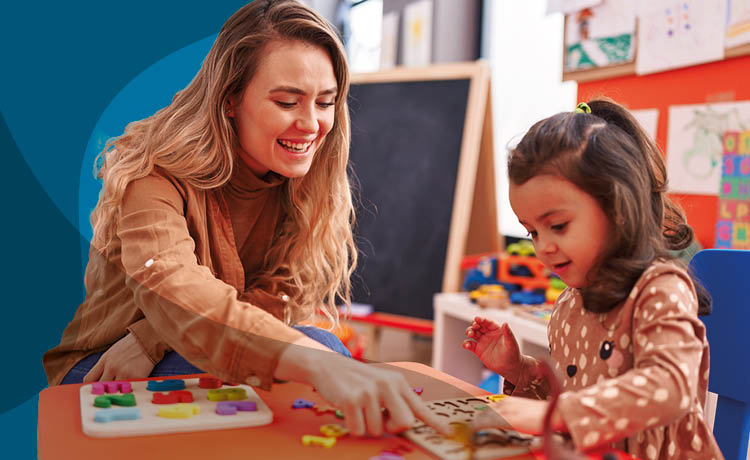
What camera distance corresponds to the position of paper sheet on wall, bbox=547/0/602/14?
1563 millimetres

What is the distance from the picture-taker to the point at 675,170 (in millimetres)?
1366

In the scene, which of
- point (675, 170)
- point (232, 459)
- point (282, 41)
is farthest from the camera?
point (675, 170)

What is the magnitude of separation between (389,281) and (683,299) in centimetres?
156

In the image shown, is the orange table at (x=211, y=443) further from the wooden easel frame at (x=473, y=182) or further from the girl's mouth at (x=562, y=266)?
the wooden easel frame at (x=473, y=182)

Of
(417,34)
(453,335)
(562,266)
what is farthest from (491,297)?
(417,34)

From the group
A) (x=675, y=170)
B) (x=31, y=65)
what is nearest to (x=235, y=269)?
(x=31, y=65)

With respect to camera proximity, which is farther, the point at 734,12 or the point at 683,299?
the point at 734,12

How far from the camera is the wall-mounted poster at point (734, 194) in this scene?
1214 millimetres

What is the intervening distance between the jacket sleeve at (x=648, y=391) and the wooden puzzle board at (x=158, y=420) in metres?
0.26

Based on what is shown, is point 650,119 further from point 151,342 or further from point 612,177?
point 151,342

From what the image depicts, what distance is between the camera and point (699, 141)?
51.6 inches

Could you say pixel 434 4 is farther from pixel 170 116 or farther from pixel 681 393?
pixel 681 393

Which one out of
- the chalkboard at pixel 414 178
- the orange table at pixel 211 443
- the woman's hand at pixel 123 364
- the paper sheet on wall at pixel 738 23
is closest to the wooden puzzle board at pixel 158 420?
the orange table at pixel 211 443

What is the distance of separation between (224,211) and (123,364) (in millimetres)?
235
